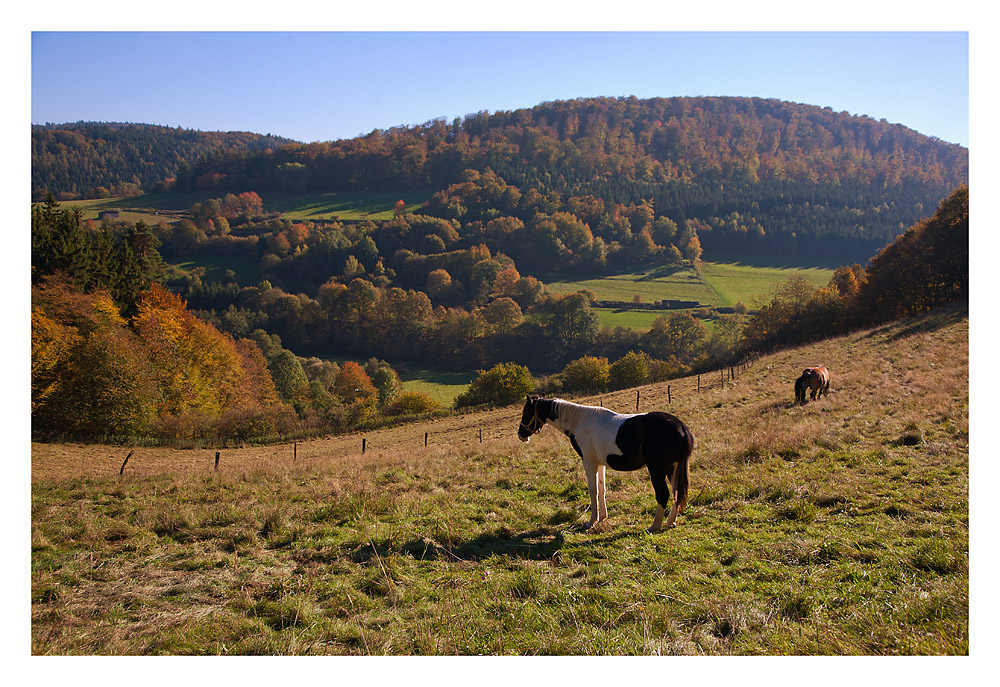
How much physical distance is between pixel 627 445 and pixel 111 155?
182 m

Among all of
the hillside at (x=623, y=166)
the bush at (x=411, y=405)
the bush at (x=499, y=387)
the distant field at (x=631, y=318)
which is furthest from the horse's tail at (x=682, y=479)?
the hillside at (x=623, y=166)

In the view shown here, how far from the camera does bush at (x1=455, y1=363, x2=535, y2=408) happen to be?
156 feet

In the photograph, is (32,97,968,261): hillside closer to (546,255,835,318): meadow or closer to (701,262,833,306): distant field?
(701,262,833,306): distant field

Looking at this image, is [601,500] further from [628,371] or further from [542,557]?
[628,371]

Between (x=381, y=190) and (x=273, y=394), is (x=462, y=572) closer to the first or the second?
(x=273, y=394)

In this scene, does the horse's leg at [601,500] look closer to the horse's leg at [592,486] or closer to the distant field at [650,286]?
the horse's leg at [592,486]

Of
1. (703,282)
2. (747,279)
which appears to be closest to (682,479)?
(703,282)

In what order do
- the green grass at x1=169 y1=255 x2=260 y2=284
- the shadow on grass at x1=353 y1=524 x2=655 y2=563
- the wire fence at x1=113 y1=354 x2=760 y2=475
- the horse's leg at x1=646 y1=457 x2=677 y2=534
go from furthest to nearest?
the green grass at x1=169 y1=255 x2=260 y2=284
the wire fence at x1=113 y1=354 x2=760 y2=475
the horse's leg at x1=646 y1=457 x2=677 y2=534
the shadow on grass at x1=353 y1=524 x2=655 y2=563

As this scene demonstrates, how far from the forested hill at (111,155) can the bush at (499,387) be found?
95567 millimetres

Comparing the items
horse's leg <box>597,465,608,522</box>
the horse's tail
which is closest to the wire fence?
horse's leg <box>597,465,608,522</box>

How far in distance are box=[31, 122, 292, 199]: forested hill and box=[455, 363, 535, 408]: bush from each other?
95.6m

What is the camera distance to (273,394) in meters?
54.9

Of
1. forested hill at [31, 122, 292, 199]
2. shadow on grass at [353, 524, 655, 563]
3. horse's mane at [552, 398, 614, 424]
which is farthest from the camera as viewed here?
forested hill at [31, 122, 292, 199]

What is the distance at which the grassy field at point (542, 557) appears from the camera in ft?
13.7
